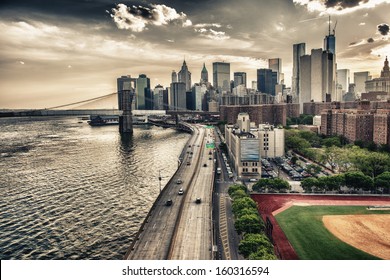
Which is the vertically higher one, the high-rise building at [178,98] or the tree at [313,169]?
the high-rise building at [178,98]

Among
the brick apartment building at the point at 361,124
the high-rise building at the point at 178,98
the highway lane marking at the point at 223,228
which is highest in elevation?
the high-rise building at the point at 178,98

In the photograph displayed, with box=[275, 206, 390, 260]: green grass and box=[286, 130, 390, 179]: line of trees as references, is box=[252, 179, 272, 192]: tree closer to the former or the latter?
box=[275, 206, 390, 260]: green grass

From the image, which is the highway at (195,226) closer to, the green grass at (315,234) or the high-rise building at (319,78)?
the green grass at (315,234)

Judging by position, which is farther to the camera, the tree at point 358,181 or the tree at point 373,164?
the tree at point 373,164

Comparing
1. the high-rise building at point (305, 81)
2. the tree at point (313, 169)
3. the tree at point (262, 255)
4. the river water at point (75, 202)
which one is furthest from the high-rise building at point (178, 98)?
the tree at point (262, 255)

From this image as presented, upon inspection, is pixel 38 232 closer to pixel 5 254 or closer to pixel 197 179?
pixel 5 254

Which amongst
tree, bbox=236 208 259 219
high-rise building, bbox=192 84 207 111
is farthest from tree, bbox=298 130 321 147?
high-rise building, bbox=192 84 207 111
